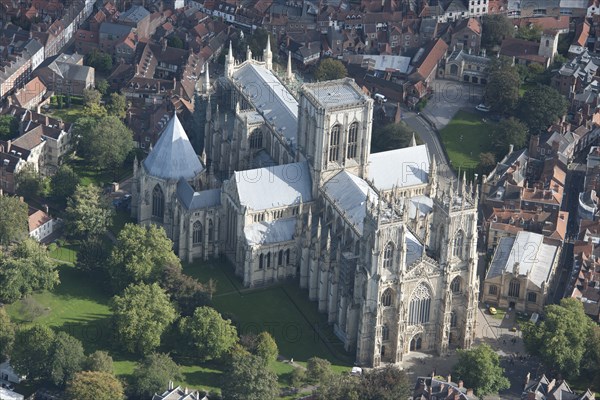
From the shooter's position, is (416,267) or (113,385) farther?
(416,267)

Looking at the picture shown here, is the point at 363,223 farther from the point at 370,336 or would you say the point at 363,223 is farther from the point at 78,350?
the point at 78,350

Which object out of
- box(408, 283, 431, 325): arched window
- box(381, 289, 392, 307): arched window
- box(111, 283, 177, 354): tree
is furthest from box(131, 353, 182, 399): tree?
box(408, 283, 431, 325): arched window

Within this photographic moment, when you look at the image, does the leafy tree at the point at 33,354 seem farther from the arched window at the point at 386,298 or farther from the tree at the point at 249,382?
the arched window at the point at 386,298

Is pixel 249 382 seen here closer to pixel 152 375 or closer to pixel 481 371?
pixel 152 375

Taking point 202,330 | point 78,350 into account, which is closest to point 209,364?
point 202,330

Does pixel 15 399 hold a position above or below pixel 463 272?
below

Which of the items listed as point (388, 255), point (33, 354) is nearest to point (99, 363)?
point (33, 354)

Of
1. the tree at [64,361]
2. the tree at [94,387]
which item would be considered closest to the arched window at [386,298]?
the tree at [94,387]

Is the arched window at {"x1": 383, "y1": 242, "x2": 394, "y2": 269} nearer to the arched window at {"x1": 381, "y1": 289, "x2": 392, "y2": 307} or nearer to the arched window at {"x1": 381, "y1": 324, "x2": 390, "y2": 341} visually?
the arched window at {"x1": 381, "y1": 289, "x2": 392, "y2": 307}
